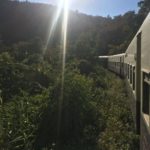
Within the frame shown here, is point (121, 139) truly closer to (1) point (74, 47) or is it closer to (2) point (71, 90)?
(2) point (71, 90)

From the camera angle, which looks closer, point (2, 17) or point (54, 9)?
point (2, 17)

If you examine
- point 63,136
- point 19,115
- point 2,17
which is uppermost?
point 2,17

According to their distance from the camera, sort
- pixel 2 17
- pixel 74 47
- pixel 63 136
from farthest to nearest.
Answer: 1. pixel 2 17
2. pixel 74 47
3. pixel 63 136

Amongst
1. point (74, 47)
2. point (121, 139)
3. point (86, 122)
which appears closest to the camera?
point (121, 139)

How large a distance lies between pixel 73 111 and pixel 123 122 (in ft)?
5.36

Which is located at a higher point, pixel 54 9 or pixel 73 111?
pixel 54 9

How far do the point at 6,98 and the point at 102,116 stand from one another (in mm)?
4838

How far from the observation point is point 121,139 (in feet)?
32.9

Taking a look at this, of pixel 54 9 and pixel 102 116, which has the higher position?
pixel 54 9

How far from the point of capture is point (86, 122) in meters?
12.4

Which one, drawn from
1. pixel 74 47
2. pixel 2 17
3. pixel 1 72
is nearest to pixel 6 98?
pixel 1 72

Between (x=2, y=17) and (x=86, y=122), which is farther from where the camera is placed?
(x=2, y=17)

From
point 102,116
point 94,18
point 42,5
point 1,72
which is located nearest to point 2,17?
point 42,5

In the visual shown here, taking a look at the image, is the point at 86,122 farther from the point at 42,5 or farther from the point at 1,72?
the point at 42,5
